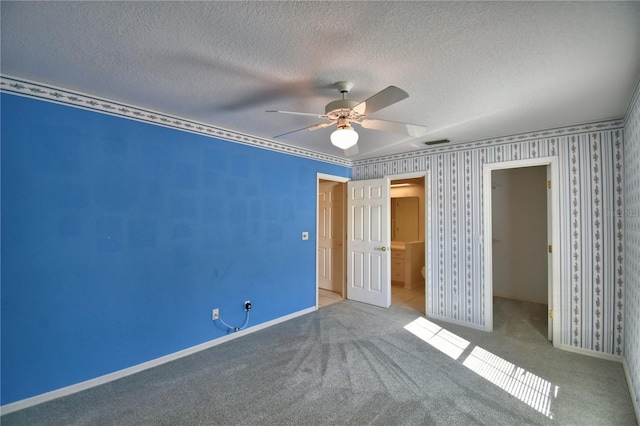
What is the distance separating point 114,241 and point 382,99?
243 centimetres

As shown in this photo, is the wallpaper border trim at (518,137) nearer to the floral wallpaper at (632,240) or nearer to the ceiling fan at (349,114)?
the floral wallpaper at (632,240)

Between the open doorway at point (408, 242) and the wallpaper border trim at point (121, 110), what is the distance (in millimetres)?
2718

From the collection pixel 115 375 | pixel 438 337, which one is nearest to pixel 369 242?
pixel 438 337

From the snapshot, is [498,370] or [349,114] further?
[498,370]

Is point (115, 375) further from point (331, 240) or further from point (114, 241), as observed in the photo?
point (331, 240)

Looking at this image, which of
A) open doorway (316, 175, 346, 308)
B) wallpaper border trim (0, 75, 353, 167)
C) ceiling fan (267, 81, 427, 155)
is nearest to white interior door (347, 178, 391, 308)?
open doorway (316, 175, 346, 308)

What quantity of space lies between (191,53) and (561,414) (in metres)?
3.43

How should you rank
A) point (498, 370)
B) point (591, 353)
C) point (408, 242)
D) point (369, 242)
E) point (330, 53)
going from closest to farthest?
1. point (330, 53)
2. point (498, 370)
3. point (591, 353)
4. point (369, 242)
5. point (408, 242)

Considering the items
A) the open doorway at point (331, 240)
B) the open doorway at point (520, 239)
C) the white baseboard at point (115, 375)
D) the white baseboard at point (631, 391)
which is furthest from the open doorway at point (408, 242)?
the white baseboard at point (115, 375)

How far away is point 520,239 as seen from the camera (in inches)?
189

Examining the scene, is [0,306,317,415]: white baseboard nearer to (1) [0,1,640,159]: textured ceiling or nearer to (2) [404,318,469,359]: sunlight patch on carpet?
(2) [404,318,469,359]: sunlight patch on carpet

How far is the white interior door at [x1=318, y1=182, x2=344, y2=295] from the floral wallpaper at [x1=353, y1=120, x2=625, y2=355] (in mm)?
2076

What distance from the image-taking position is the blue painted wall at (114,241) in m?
2.01

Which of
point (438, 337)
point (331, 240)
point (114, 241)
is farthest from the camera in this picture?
point (331, 240)
